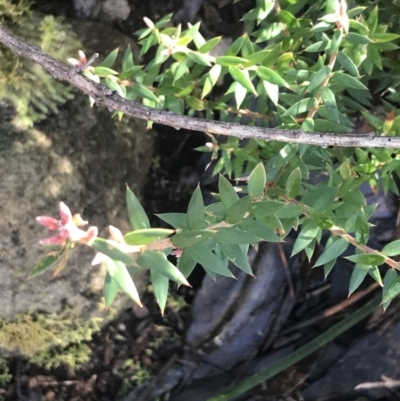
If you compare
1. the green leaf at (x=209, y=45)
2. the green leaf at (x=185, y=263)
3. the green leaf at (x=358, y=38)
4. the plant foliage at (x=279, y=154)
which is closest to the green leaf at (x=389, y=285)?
the plant foliage at (x=279, y=154)

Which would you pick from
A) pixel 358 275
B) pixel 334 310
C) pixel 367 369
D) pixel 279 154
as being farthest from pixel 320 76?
pixel 367 369

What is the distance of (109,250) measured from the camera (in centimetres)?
59

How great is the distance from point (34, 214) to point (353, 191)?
840mm

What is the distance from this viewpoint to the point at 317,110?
988mm

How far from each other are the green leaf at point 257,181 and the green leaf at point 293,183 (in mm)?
88

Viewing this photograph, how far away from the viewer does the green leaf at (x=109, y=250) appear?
583 millimetres

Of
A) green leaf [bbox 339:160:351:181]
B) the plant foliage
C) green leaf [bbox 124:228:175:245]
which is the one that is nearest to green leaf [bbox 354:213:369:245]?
the plant foliage

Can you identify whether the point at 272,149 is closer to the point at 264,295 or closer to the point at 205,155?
the point at 205,155

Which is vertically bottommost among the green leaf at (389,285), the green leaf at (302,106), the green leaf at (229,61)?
the green leaf at (389,285)

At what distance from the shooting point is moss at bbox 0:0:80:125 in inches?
46.4

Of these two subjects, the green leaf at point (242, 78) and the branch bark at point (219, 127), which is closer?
the branch bark at point (219, 127)

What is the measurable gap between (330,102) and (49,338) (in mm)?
1094

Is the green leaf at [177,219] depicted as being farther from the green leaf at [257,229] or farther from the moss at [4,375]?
the moss at [4,375]

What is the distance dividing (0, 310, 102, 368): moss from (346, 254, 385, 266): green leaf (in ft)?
3.10
